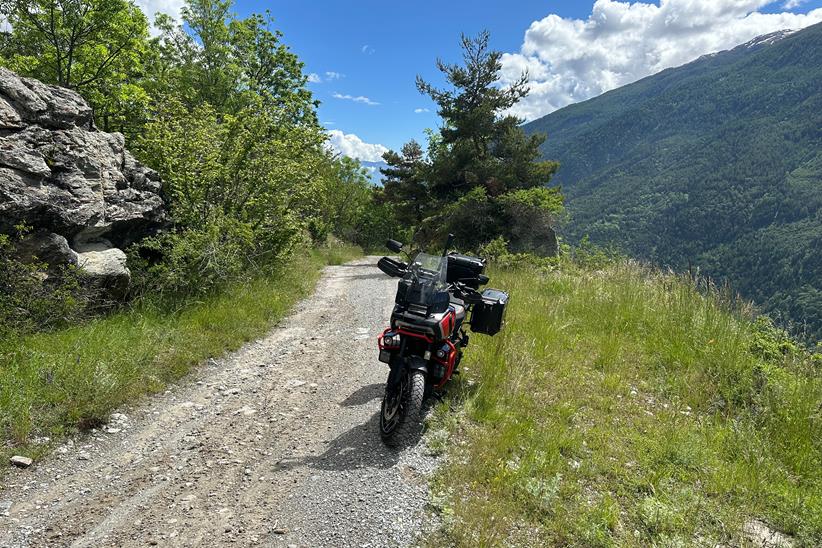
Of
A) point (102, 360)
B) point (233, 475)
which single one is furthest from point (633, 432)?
point (102, 360)

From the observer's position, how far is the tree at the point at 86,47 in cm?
1218

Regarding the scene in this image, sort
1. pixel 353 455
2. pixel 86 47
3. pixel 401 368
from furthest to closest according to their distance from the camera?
pixel 86 47 < pixel 401 368 < pixel 353 455

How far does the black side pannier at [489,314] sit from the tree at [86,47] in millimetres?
12091

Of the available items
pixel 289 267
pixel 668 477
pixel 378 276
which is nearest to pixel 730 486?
pixel 668 477

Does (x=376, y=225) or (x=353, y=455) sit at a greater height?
(x=376, y=225)

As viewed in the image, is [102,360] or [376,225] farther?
[376,225]

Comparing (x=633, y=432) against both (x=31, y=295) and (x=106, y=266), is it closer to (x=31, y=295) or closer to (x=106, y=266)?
(x=31, y=295)

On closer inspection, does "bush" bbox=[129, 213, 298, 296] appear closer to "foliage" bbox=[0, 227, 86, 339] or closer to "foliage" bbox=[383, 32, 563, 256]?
"foliage" bbox=[0, 227, 86, 339]

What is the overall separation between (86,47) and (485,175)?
48.4 feet

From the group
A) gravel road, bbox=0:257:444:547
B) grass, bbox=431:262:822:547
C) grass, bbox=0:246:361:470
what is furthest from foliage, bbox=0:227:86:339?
grass, bbox=431:262:822:547

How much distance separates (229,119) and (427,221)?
9.88 meters

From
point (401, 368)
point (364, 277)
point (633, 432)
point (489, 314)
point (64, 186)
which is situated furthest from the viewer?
point (364, 277)

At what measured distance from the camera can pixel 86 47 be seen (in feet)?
44.1

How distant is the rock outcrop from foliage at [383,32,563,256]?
12400 millimetres
